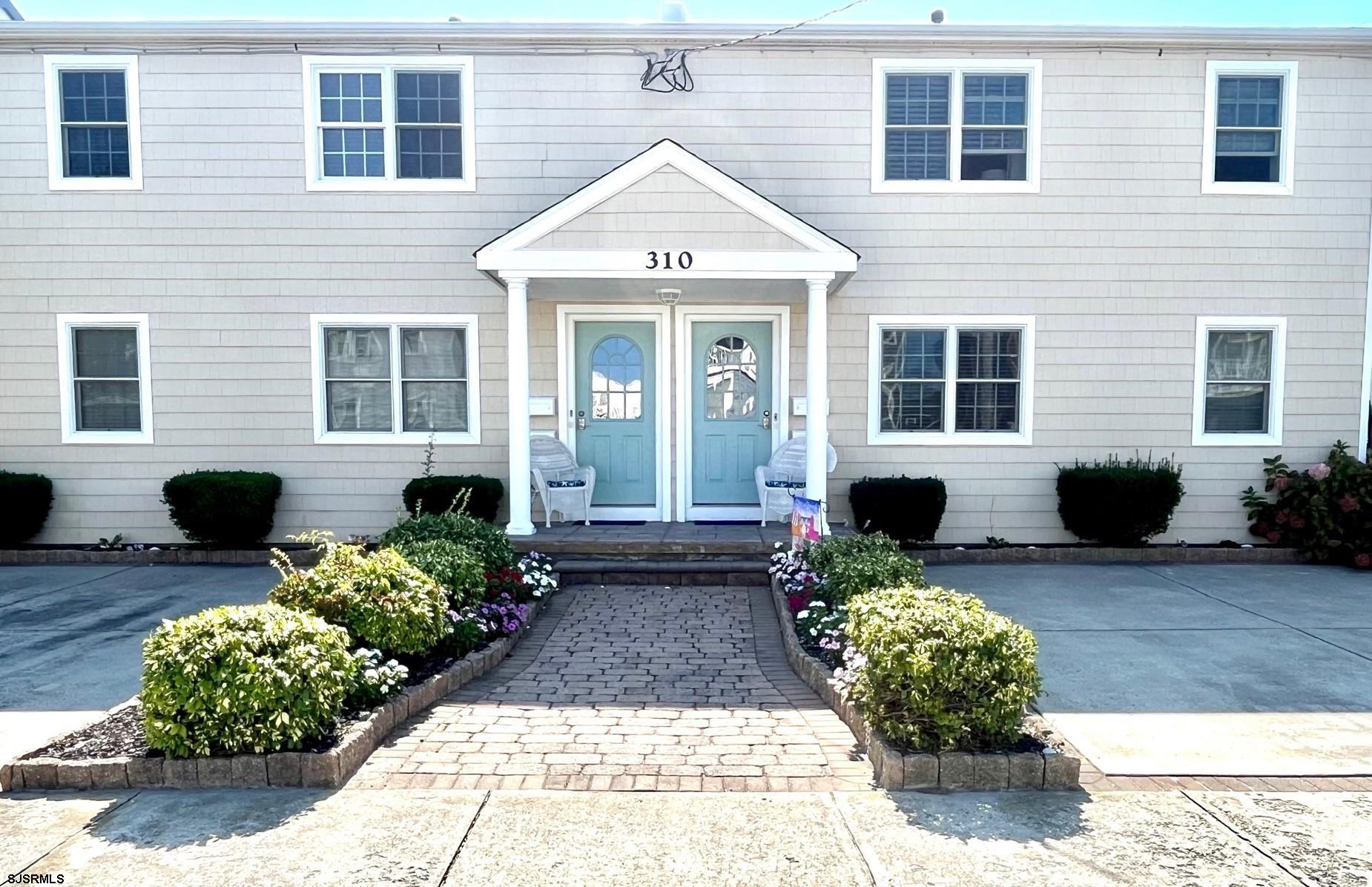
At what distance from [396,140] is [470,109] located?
833mm

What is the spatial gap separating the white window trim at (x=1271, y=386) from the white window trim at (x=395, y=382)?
750 cm

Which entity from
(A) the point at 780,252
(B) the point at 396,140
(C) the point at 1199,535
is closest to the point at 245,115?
(B) the point at 396,140

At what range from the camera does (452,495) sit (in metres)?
8.36

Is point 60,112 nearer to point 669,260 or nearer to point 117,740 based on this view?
point 669,260

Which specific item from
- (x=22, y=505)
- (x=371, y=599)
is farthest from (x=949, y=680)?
(x=22, y=505)

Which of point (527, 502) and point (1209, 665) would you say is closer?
point (1209, 665)

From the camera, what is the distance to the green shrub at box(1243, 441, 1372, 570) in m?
8.19

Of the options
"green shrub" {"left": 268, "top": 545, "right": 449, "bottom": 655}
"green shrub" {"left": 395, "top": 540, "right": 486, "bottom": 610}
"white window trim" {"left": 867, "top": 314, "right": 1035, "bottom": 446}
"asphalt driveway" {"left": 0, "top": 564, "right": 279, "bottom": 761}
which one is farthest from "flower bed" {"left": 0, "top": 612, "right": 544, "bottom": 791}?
"white window trim" {"left": 867, "top": 314, "right": 1035, "bottom": 446}

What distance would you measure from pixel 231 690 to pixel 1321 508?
31.0 feet

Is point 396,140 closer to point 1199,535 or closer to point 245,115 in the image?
point 245,115

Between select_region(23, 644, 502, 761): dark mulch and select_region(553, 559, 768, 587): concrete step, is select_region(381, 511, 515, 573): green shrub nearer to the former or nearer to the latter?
select_region(553, 559, 768, 587): concrete step

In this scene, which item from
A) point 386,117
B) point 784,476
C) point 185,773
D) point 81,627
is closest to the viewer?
point 185,773

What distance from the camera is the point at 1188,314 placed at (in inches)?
345

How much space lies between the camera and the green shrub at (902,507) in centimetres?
841
